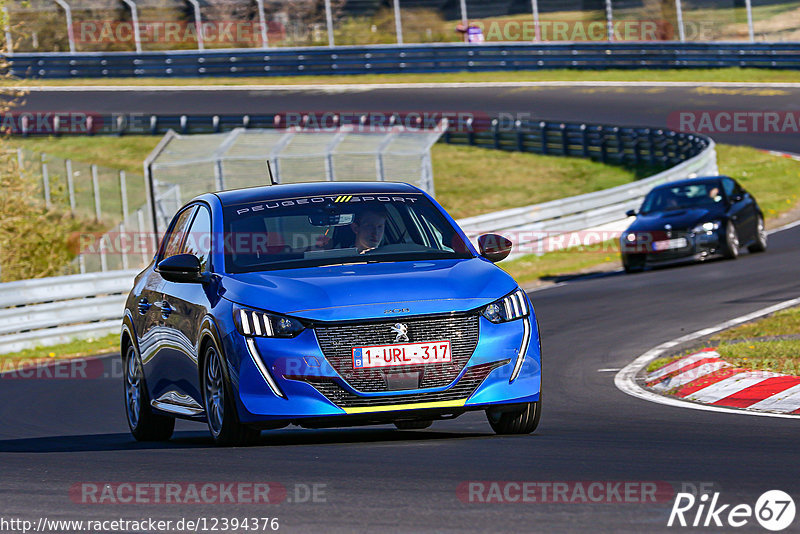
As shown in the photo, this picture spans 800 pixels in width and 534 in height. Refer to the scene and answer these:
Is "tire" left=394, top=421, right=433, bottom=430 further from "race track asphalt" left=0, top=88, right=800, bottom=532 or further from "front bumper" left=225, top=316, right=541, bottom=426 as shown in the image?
"front bumper" left=225, top=316, right=541, bottom=426

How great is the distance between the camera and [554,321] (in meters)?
16.6

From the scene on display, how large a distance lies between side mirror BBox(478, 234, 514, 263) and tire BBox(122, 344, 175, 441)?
8.15 ft

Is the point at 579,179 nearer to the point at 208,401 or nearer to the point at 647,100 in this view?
the point at 647,100

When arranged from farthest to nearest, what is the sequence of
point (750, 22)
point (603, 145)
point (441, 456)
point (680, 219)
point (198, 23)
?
point (198, 23) → point (750, 22) → point (603, 145) → point (680, 219) → point (441, 456)

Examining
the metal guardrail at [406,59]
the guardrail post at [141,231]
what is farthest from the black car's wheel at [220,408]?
the metal guardrail at [406,59]

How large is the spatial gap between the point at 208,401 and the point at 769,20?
4106 cm

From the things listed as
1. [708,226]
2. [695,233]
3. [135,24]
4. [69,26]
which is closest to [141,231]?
[695,233]

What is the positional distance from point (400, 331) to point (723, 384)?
4138mm

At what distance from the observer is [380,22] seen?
51688mm

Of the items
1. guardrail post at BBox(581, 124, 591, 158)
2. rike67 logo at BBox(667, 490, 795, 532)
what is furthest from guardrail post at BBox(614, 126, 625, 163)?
rike67 logo at BBox(667, 490, 795, 532)

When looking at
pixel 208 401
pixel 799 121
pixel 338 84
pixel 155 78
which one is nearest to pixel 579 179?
pixel 799 121
